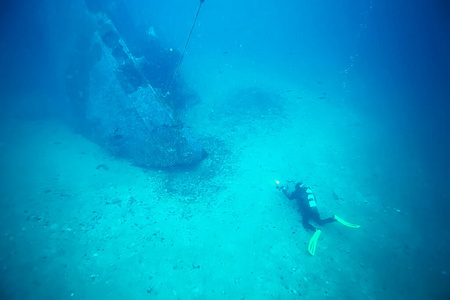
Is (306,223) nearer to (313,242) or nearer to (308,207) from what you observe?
(308,207)

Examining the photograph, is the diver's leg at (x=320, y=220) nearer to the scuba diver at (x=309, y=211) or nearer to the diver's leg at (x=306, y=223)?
the scuba diver at (x=309, y=211)

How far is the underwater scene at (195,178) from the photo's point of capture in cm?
501

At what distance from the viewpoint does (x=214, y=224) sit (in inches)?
247

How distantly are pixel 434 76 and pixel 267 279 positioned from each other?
105 ft

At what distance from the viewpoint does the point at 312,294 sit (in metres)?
4.77

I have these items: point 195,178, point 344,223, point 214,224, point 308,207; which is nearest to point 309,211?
point 308,207

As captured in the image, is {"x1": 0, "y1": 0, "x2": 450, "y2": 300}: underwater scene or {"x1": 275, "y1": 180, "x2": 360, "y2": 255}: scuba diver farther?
{"x1": 275, "y1": 180, "x2": 360, "y2": 255}: scuba diver

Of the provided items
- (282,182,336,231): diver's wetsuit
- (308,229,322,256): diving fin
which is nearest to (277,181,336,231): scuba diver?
(282,182,336,231): diver's wetsuit

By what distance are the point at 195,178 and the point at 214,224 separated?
2.23 meters

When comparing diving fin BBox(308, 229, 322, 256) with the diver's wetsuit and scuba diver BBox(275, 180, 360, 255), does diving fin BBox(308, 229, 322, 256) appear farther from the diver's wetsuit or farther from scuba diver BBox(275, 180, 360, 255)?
the diver's wetsuit

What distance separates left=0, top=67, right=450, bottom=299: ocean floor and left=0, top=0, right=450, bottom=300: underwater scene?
0.15 feet

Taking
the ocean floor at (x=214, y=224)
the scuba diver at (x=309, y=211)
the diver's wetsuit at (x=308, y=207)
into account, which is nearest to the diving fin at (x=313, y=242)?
the scuba diver at (x=309, y=211)

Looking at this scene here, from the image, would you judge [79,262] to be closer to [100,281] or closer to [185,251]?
[100,281]

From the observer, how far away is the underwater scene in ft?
16.4
